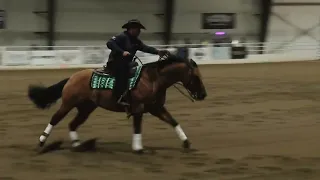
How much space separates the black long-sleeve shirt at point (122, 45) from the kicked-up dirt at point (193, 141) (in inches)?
50.8

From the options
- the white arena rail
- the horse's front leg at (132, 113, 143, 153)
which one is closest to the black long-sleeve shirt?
the horse's front leg at (132, 113, 143, 153)

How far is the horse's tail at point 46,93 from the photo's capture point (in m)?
7.76

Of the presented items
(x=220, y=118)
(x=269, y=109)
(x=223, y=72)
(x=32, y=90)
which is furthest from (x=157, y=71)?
(x=223, y=72)

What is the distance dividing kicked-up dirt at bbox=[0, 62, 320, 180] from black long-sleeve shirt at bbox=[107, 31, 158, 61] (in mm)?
1291

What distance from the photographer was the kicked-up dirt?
21.1 ft

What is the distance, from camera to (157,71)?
7406 millimetres

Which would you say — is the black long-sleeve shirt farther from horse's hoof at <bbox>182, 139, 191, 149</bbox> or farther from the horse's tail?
horse's hoof at <bbox>182, 139, 191, 149</bbox>

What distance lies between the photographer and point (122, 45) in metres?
7.27

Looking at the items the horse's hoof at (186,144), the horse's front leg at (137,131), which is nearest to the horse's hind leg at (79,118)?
the horse's front leg at (137,131)

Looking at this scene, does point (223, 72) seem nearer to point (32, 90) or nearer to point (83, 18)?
point (83, 18)

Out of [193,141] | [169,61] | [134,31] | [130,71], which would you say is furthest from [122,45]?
[193,141]

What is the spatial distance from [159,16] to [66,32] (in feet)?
16.5

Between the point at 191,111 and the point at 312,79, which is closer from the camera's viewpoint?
the point at 191,111

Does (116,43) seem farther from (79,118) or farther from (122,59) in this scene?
(79,118)
